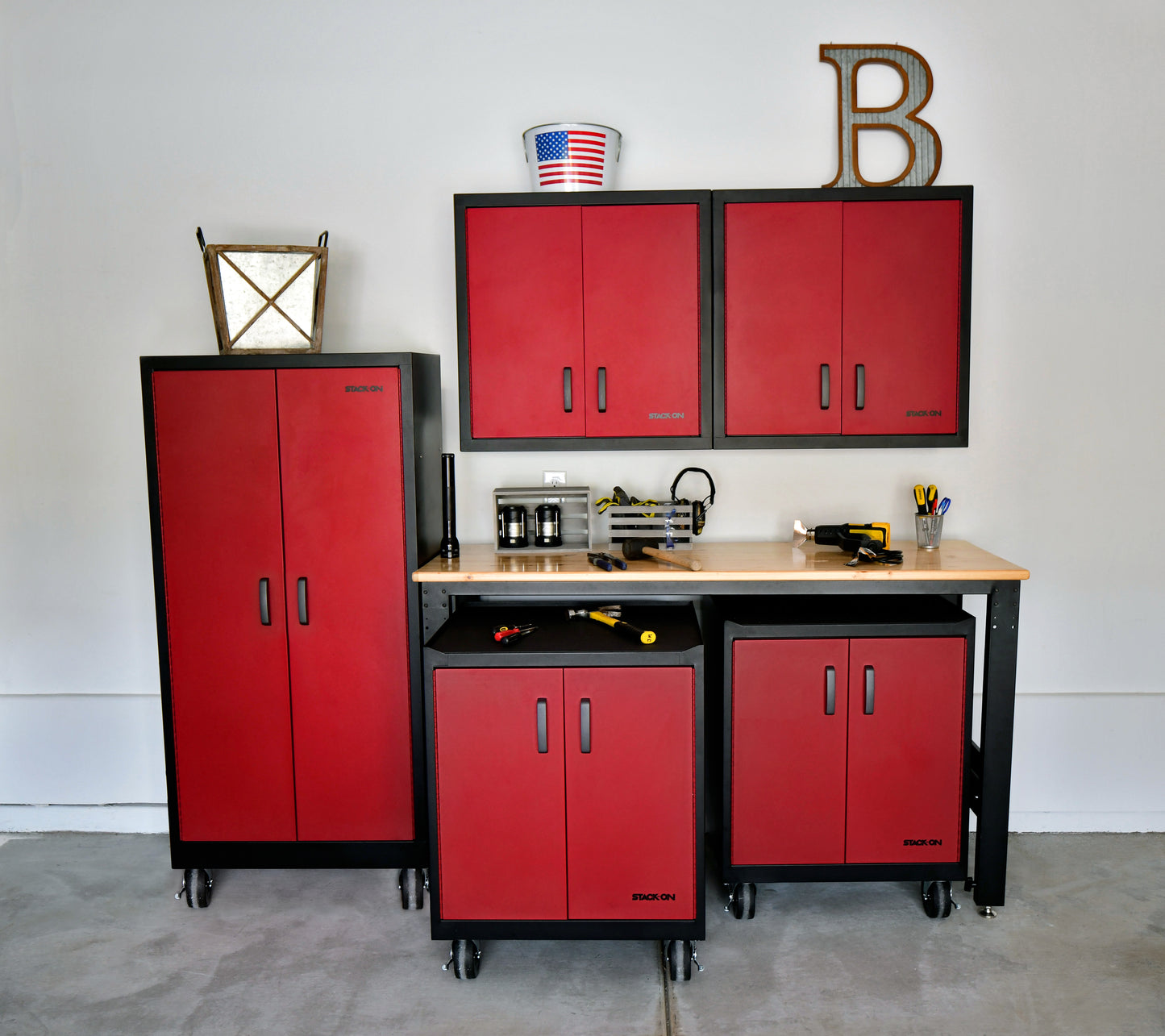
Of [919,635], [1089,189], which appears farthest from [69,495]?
[1089,189]

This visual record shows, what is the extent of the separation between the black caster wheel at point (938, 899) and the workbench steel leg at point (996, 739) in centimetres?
10

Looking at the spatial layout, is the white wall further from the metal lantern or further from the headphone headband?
the metal lantern

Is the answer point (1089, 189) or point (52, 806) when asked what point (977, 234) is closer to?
point (1089, 189)

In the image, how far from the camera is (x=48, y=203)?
3.35m

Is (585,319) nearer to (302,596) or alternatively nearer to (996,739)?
(302,596)

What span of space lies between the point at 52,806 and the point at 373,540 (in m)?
1.92

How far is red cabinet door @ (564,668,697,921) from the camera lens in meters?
2.54

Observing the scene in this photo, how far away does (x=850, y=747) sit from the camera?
9.01 ft

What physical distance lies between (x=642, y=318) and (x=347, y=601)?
1333 mm

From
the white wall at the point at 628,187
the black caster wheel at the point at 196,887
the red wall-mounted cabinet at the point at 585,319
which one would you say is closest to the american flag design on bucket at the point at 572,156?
the red wall-mounted cabinet at the point at 585,319

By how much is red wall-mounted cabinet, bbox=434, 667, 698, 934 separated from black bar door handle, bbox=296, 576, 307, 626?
0.61 m

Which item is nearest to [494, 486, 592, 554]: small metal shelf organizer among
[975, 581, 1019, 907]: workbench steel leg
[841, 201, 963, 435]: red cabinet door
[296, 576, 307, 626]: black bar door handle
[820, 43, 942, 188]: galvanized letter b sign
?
[296, 576, 307, 626]: black bar door handle

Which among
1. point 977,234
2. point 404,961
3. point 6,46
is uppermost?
point 6,46

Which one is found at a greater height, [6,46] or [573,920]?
[6,46]
